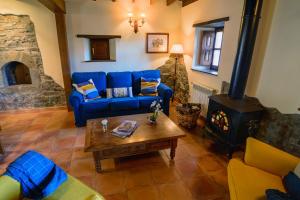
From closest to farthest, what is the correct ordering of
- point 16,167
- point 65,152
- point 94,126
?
point 16,167, point 94,126, point 65,152

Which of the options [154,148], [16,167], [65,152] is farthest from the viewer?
[65,152]

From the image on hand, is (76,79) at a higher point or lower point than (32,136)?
higher

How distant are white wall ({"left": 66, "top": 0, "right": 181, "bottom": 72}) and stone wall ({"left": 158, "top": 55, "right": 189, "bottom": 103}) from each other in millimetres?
179

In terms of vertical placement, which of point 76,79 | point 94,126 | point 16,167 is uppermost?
point 76,79

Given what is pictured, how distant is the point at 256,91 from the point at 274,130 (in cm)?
54

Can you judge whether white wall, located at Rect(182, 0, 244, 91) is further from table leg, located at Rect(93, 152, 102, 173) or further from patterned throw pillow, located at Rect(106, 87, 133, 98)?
table leg, located at Rect(93, 152, 102, 173)

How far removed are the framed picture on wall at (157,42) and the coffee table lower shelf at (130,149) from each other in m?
2.66

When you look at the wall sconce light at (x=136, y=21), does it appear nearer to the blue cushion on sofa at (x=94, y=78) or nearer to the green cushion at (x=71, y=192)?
the blue cushion on sofa at (x=94, y=78)

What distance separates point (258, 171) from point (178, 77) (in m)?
3.14

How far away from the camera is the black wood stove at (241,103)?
2.05 m

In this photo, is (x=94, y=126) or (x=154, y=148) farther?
(x=94, y=126)

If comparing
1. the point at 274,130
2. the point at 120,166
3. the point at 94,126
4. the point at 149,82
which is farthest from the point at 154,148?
the point at 149,82

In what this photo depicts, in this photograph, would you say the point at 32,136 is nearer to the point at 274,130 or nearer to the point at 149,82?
the point at 149,82

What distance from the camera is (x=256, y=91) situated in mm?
2305
